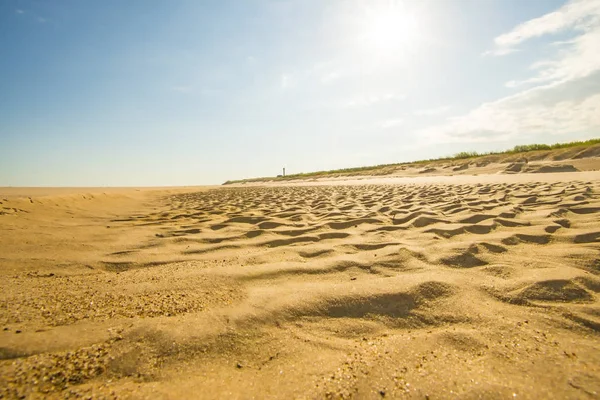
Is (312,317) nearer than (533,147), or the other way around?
(312,317)

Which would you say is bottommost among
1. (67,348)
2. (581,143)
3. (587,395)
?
(587,395)

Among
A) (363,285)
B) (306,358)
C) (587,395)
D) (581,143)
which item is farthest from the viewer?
(581,143)

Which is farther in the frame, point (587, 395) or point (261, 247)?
point (261, 247)

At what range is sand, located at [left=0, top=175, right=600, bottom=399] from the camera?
852mm

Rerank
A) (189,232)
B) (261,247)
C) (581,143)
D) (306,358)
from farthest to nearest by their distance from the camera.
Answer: (581,143)
(189,232)
(261,247)
(306,358)

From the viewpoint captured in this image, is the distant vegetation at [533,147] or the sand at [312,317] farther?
the distant vegetation at [533,147]

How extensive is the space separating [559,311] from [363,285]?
77 centimetres

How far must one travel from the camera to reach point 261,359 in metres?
0.98

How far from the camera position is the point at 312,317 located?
48.4 inches

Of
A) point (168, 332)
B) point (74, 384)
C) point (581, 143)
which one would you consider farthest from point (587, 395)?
point (581, 143)

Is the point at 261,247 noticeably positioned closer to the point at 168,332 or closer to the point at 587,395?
the point at 168,332

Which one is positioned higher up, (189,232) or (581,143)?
(581,143)

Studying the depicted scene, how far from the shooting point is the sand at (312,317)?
85cm

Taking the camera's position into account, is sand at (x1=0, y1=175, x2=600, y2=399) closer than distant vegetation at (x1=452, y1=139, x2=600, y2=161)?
Yes
